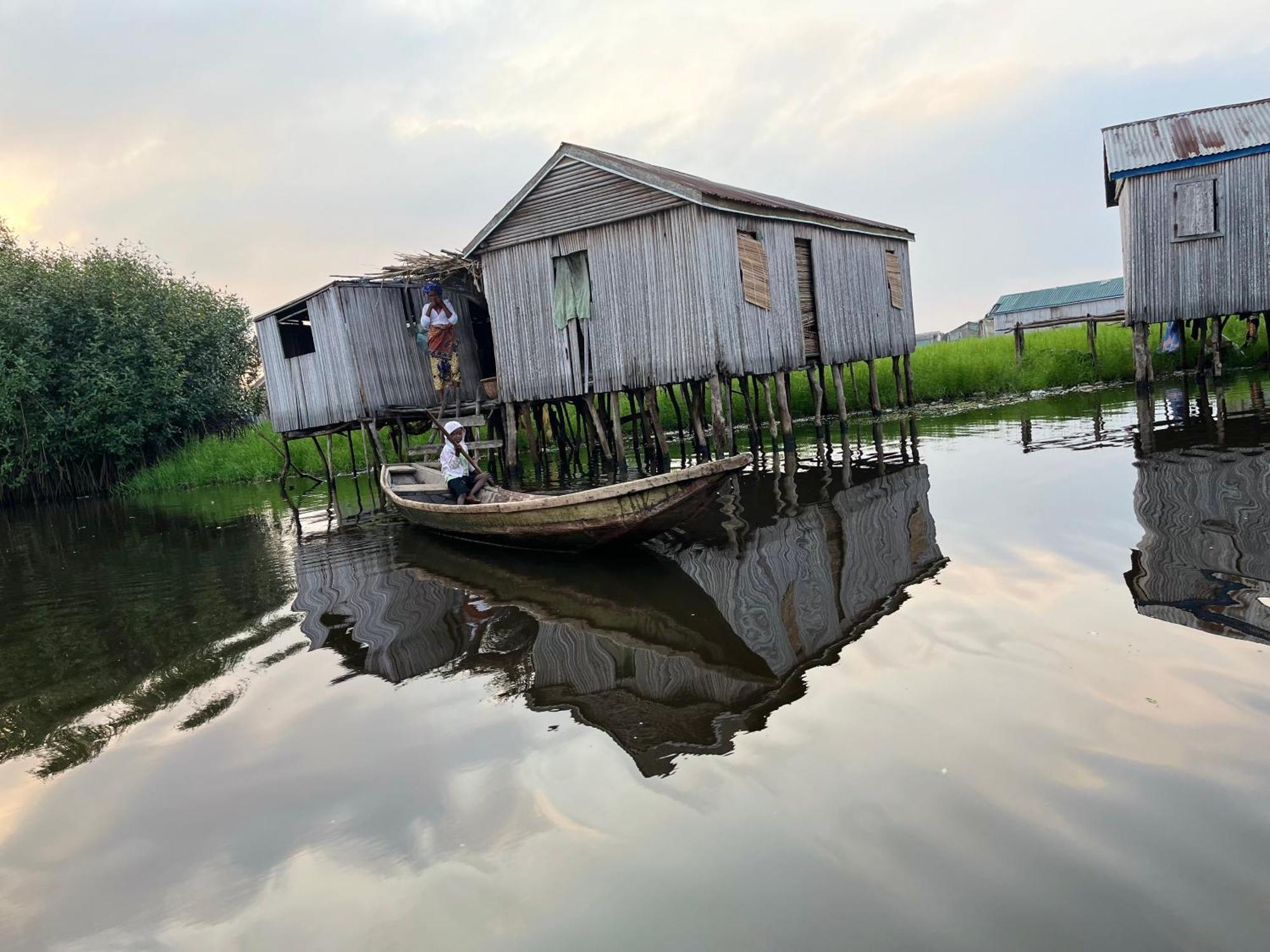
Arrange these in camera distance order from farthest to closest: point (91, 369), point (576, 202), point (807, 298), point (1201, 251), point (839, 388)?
point (91, 369)
point (839, 388)
point (807, 298)
point (1201, 251)
point (576, 202)

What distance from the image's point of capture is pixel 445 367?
16625 millimetres

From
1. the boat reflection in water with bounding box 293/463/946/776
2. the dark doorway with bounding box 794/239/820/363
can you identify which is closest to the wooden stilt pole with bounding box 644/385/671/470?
the dark doorway with bounding box 794/239/820/363

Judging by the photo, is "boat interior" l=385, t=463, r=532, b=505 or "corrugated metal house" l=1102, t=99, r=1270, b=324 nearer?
"boat interior" l=385, t=463, r=532, b=505

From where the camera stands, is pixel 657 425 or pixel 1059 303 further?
pixel 1059 303

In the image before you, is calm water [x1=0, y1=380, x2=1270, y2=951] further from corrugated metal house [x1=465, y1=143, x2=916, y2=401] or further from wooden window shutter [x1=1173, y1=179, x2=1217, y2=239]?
wooden window shutter [x1=1173, y1=179, x2=1217, y2=239]

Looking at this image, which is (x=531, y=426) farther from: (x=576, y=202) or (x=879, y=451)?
(x=879, y=451)

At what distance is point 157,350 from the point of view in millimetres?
27203

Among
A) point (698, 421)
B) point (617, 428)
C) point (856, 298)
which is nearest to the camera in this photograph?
point (617, 428)

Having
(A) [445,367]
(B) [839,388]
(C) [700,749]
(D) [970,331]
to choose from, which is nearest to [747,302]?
(B) [839,388]

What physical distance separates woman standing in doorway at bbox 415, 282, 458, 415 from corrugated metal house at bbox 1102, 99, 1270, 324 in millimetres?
12507

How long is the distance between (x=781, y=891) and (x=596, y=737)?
1.51 meters

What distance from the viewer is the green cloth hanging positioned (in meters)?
14.0

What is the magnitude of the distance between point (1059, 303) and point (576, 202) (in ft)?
158

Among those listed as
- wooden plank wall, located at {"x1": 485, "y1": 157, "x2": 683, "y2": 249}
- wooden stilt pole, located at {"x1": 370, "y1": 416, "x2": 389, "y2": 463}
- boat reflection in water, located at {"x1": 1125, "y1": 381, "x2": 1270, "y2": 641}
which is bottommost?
boat reflection in water, located at {"x1": 1125, "y1": 381, "x2": 1270, "y2": 641}
